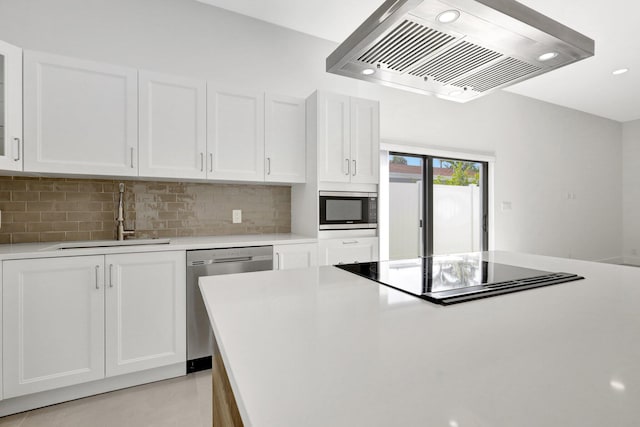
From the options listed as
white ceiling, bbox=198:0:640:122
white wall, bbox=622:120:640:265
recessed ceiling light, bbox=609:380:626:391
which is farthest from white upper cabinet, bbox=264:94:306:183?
white wall, bbox=622:120:640:265

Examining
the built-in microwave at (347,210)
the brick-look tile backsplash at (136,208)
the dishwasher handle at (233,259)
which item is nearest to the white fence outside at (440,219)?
the built-in microwave at (347,210)

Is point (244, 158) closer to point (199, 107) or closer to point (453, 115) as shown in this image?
point (199, 107)

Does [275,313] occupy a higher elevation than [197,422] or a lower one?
higher

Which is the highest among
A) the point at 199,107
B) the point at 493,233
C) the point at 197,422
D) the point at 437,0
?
the point at 199,107

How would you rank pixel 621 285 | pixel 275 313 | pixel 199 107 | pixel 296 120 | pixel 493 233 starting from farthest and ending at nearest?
pixel 493 233
pixel 296 120
pixel 199 107
pixel 621 285
pixel 275 313

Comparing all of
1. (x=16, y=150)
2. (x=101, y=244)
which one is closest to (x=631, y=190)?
(x=101, y=244)

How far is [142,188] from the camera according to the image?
2471 millimetres

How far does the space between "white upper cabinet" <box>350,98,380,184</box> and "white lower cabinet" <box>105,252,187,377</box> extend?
1.60 meters

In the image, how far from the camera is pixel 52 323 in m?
1.79

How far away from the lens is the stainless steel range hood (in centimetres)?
88

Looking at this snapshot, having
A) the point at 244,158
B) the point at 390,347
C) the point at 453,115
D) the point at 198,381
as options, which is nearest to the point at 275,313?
the point at 390,347

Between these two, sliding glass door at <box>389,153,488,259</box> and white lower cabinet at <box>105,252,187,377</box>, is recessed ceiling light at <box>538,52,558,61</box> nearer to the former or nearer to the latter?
white lower cabinet at <box>105,252,187,377</box>

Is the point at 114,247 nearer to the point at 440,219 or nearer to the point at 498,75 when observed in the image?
the point at 498,75

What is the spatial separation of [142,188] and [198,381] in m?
1.50
